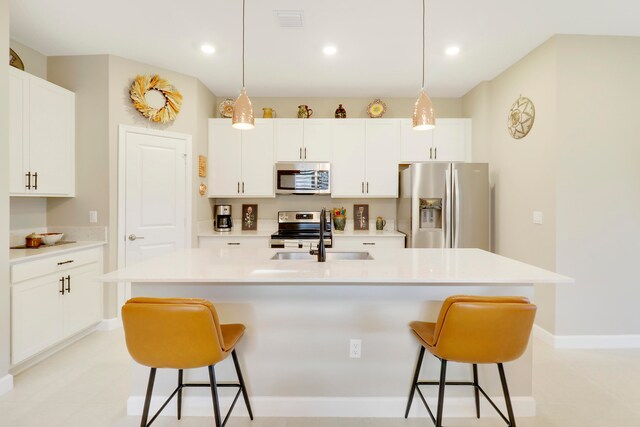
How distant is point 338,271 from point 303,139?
280 cm

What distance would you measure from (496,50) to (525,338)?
283 centimetres

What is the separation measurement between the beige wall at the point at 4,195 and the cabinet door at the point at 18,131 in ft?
1.51

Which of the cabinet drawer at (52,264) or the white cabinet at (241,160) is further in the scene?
the white cabinet at (241,160)

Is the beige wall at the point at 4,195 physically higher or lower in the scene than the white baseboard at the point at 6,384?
higher

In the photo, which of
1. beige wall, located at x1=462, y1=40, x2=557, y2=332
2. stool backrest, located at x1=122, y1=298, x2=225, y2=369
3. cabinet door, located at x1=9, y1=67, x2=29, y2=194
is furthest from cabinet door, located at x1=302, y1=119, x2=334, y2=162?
stool backrest, located at x1=122, y1=298, x2=225, y2=369

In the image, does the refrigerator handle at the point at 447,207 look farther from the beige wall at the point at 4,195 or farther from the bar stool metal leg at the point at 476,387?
the beige wall at the point at 4,195

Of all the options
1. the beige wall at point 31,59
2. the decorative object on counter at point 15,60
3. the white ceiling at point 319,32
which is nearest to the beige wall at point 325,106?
the white ceiling at point 319,32

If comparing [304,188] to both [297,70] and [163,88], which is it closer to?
[297,70]

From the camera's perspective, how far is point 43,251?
8.83 feet

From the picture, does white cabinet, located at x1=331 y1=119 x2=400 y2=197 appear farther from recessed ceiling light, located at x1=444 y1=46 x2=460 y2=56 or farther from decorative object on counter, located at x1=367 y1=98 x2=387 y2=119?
recessed ceiling light, located at x1=444 y1=46 x2=460 y2=56

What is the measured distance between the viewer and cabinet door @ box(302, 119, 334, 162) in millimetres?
4277

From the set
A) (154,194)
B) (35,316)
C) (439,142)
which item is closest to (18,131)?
(154,194)

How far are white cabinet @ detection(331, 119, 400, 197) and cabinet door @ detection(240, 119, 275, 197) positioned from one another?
82 cm

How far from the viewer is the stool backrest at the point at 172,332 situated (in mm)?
1439
